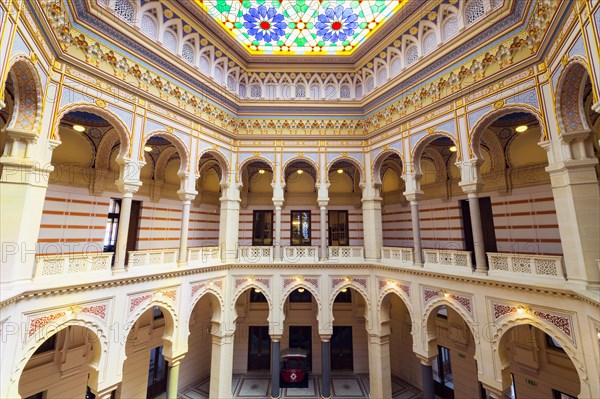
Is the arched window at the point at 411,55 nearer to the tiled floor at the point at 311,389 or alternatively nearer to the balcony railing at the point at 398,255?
the balcony railing at the point at 398,255

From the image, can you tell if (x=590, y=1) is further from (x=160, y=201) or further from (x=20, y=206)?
(x=160, y=201)

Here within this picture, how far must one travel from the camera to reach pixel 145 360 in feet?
39.3

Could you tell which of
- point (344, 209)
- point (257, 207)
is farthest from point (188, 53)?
point (344, 209)

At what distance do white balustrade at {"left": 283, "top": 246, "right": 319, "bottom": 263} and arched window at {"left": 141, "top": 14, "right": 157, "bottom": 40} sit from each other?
9332 mm

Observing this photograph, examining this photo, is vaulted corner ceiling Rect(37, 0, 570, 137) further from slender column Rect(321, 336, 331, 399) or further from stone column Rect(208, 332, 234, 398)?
slender column Rect(321, 336, 331, 399)

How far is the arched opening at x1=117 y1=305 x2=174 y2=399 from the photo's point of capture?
11.3 m

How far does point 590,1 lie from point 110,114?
11.0 meters

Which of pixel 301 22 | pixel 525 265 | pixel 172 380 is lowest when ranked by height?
pixel 172 380

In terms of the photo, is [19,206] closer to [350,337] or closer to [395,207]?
[395,207]

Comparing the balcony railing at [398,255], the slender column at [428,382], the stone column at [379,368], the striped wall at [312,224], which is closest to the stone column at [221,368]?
the striped wall at [312,224]

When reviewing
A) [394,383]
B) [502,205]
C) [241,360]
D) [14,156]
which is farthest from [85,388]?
[502,205]

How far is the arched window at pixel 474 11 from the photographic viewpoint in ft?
27.5

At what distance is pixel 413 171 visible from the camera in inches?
416

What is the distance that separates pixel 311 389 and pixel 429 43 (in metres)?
15.6
